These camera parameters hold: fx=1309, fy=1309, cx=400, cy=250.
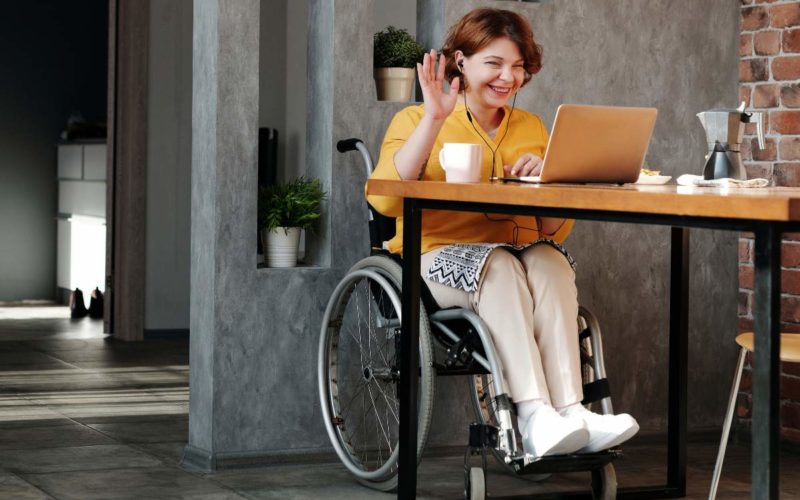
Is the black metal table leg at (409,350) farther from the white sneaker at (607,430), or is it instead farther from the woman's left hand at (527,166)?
the white sneaker at (607,430)

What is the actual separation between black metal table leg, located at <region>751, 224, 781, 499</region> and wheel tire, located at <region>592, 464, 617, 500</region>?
1040 mm

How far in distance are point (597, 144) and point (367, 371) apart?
3.00ft

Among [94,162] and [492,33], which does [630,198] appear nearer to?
[492,33]

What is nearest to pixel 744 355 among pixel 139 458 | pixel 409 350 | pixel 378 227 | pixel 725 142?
pixel 725 142

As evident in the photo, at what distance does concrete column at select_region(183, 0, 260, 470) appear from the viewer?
137 inches

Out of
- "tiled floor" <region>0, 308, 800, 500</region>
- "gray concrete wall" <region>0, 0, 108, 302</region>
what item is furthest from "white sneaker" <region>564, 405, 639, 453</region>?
"gray concrete wall" <region>0, 0, 108, 302</region>

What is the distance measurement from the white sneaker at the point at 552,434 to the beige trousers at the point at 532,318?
0.06 meters

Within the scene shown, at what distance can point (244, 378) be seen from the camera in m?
3.54

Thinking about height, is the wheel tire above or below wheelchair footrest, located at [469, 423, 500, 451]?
below

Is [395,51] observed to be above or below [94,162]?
above

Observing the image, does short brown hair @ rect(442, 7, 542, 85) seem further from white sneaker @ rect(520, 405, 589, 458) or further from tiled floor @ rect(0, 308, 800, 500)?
tiled floor @ rect(0, 308, 800, 500)

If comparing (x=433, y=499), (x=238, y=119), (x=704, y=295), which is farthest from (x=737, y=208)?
(x=704, y=295)

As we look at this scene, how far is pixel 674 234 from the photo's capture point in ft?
10.8

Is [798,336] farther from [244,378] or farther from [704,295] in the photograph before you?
[244,378]
